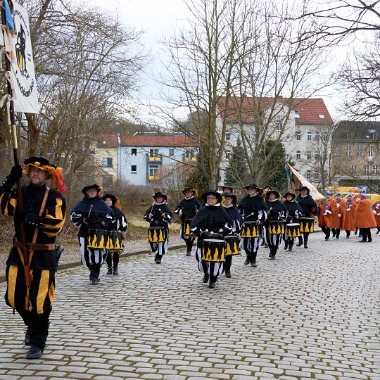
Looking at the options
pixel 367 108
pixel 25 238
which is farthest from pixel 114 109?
pixel 25 238

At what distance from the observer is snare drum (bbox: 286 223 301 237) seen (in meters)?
19.5

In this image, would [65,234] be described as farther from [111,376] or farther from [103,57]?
[111,376]

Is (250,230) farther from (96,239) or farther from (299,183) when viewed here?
(299,183)

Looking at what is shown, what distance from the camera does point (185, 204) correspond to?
18.2m

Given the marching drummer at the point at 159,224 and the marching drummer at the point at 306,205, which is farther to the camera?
the marching drummer at the point at 306,205

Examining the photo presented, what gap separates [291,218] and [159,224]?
596 cm

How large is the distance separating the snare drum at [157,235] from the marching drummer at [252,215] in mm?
1974

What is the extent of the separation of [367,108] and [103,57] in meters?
9.53

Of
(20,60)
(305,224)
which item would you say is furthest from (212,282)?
(305,224)

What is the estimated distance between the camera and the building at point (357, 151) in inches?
760

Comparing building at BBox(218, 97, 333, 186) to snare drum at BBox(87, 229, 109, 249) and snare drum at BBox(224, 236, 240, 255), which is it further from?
snare drum at BBox(87, 229, 109, 249)

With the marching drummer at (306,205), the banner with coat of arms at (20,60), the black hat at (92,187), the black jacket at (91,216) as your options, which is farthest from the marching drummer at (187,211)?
the banner with coat of arms at (20,60)

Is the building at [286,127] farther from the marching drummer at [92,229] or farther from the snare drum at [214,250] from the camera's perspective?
the snare drum at [214,250]

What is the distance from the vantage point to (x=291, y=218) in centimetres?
1994
